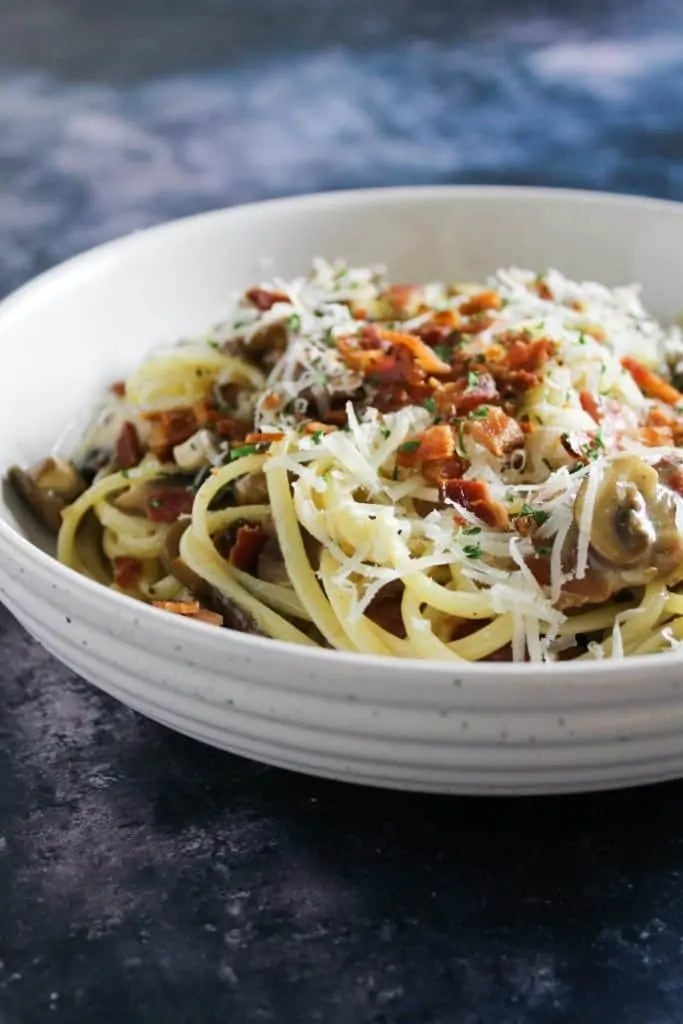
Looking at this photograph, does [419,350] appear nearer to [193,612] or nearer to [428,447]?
[428,447]

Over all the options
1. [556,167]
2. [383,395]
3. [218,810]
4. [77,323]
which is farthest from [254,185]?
[218,810]

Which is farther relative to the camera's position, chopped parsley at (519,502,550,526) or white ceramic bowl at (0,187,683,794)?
chopped parsley at (519,502,550,526)

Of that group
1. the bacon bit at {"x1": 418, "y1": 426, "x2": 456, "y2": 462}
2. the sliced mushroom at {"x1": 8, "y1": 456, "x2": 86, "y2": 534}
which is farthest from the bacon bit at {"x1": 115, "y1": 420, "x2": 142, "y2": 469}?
the bacon bit at {"x1": 418, "y1": 426, "x2": 456, "y2": 462}

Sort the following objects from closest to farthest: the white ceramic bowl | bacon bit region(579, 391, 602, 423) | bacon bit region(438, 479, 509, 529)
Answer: the white ceramic bowl
bacon bit region(438, 479, 509, 529)
bacon bit region(579, 391, 602, 423)

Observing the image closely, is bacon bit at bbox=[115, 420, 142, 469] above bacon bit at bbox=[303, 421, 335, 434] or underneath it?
underneath

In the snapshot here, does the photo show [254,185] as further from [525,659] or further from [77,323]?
[525,659]

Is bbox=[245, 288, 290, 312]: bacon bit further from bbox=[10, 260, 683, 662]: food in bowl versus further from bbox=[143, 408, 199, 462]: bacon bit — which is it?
bbox=[143, 408, 199, 462]: bacon bit
